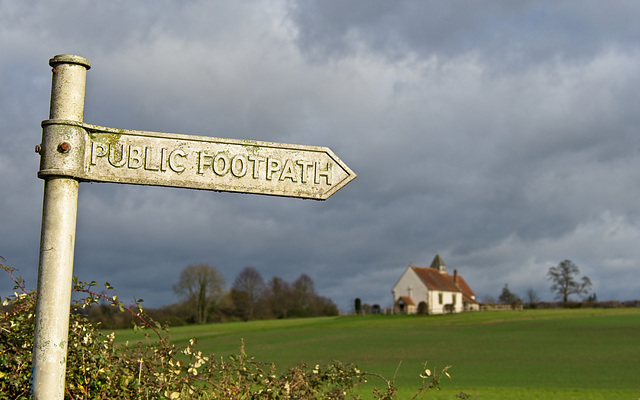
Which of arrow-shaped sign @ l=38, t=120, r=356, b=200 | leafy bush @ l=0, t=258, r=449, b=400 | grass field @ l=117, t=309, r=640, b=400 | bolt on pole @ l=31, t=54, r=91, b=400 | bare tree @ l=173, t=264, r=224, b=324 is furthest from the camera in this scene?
bare tree @ l=173, t=264, r=224, b=324

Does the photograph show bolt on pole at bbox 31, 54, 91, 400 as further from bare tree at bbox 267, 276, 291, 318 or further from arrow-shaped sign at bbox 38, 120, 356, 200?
bare tree at bbox 267, 276, 291, 318

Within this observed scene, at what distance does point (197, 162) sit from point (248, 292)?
86.7 metres

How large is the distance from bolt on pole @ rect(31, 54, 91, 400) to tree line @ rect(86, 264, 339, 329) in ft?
216

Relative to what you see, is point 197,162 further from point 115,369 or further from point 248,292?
point 248,292

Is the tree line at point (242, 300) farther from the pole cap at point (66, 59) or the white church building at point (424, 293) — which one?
the pole cap at point (66, 59)

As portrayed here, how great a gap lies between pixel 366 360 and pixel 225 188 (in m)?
21.1

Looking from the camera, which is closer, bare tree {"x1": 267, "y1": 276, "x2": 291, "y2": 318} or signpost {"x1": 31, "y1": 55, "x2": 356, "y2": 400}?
signpost {"x1": 31, "y1": 55, "x2": 356, "y2": 400}

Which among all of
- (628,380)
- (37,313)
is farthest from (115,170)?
(628,380)

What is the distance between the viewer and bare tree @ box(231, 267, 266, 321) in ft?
283

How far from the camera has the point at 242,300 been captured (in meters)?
87.2

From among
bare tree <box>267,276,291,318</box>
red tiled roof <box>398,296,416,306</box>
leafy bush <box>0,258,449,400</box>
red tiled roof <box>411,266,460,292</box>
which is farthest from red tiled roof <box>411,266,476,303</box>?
leafy bush <box>0,258,449,400</box>

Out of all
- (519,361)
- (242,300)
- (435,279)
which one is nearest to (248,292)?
(242,300)

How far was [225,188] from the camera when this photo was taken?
3.36m

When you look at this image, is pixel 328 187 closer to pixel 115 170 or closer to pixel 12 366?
pixel 115 170
